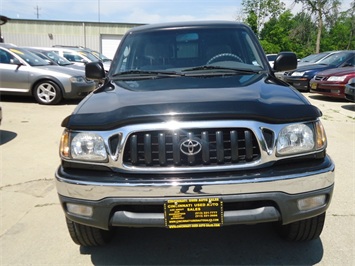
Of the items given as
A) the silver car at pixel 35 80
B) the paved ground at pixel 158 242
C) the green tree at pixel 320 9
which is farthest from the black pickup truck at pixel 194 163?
the green tree at pixel 320 9

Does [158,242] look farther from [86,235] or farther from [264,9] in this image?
[264,9]

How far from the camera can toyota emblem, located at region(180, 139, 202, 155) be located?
6.81ft

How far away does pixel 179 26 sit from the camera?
3643 mm

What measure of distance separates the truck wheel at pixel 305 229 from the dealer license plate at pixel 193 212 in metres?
0.78

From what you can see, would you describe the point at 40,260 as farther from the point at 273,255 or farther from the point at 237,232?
the point at 273,255

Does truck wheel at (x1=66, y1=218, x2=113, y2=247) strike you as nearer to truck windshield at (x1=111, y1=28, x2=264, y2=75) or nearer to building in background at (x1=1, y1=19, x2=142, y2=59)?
truck windshield at (x1=111, y1=28, x2=264, y2=75)

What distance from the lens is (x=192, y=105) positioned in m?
2.14

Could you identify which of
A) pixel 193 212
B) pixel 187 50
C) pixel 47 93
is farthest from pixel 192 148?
pixel 47 93

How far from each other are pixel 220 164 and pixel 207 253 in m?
0.90

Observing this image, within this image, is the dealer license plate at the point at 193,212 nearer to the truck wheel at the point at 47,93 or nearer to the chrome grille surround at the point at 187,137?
the chrome grille surround at the point at 187,137

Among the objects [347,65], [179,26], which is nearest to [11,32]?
[347,65]

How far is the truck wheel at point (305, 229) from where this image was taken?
8.21ft

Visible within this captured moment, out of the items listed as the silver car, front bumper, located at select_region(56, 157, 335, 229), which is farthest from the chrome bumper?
the silver car

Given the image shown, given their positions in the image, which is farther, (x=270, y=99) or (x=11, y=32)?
(x=11, y=32)
